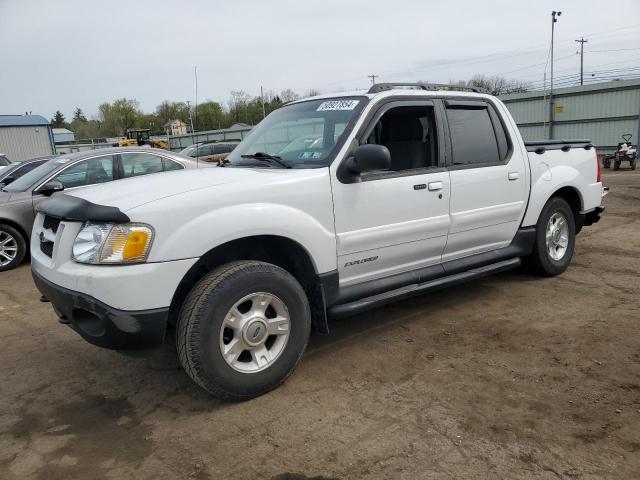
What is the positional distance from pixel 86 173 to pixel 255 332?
5.67 metres

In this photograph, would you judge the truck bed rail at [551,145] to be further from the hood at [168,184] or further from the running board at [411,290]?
the hood at [168,184]

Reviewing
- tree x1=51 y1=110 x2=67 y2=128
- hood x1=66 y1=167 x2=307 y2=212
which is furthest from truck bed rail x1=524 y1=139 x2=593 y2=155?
tree x1=51 y1=110 x2=67 y2=128

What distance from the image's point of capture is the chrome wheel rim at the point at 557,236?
5.38 meters

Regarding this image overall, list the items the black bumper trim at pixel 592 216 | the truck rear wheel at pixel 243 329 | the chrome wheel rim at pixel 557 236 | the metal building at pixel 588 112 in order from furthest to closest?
the metal building at pixel 588 112 → the black bumper trim at pixel 592 216 → the chrome wheel rim at pixel 557 236 → the truck rear wheel at pixel 243 329

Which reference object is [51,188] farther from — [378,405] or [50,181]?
[378,405]

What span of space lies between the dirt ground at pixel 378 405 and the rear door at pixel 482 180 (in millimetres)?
703

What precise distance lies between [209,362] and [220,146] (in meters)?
16.1

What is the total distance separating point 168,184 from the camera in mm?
3281

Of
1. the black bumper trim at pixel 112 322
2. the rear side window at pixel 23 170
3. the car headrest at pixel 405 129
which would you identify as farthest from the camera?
the rear side window at pixel 23 170

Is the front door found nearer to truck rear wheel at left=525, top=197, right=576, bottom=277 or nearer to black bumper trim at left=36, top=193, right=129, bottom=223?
black bumper trim at left=36, top=193, right=129, bottom=223

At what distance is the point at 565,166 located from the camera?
534 cm

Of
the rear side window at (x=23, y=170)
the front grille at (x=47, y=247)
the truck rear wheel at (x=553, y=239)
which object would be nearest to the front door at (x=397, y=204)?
the truck rear wheel at (x=553, y=239)

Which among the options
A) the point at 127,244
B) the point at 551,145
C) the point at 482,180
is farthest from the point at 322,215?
the point at 551,145

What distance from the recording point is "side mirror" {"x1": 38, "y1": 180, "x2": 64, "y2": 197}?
287 inches
